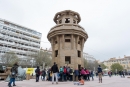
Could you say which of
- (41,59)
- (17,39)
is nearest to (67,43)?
(41,59)

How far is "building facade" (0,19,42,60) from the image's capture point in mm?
63322

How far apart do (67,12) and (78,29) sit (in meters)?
3.74

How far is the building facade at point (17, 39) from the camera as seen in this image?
2493 inches

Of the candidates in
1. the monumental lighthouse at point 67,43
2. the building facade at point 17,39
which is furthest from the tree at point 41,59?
the monumental lighthouse at point 67,43

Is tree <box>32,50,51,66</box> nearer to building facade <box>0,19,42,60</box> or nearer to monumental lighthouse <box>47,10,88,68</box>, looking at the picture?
building facade <box>0,19,42,60</box>

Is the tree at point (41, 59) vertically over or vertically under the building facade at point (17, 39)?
under

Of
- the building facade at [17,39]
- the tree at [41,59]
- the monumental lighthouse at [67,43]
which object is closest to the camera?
the monumental lighthouse at [67,43]

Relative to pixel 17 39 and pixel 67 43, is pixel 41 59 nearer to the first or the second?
pixel 17 39

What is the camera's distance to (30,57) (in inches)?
2244

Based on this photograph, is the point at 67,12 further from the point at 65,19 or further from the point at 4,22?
the point at 4,22

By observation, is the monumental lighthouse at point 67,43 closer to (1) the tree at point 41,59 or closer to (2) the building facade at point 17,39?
(1) the tree at point 41,59

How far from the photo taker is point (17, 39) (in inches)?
2753

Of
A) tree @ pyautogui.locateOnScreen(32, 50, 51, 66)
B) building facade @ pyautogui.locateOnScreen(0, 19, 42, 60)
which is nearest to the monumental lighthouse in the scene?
tree @ pyautogui.locateOnScreen(32, 50, 51, 66)

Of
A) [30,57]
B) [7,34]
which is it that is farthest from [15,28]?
[30,57]
